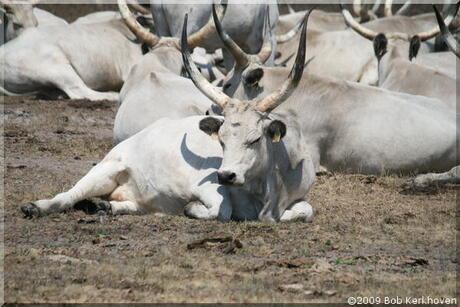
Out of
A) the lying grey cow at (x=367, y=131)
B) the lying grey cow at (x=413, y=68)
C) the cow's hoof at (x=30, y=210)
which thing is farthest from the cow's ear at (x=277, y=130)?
the lying grey cow at (x=413, y=68)

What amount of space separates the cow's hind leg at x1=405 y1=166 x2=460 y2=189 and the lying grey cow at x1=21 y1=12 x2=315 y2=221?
5.44 feet

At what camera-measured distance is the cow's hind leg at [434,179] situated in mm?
10242

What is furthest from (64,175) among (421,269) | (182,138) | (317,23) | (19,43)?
(317,23)

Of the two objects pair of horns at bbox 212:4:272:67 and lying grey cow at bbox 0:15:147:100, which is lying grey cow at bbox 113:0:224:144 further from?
lying grey cow at bbox 0:15:147:100

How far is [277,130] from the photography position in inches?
326

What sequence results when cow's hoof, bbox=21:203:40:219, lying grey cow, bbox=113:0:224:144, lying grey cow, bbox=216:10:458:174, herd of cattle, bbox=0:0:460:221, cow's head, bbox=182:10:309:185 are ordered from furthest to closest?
lying grey cow, bbox=216:10:458:174, lying grey cow, bbox=113:0:224:144, herd of cattle, bbox=0:0:460:221, cow's hoof, bbox=21:203:40:219, cow's head, bbox=182:10:309:185

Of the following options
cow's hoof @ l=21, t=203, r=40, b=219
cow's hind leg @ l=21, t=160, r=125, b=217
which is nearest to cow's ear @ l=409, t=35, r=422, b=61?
cow's hind leg @ l=21, t=160, r=125, b=217

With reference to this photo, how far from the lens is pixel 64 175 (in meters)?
10.1

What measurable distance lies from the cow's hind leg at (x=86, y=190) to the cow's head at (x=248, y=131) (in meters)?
0.89

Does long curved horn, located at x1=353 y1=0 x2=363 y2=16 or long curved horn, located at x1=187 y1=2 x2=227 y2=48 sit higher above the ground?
long curved horn, located at x1=187 y1=2 x2=227 y2=48

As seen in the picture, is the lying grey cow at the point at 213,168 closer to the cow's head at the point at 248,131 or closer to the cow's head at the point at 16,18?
the cow's head at the point at 248,131

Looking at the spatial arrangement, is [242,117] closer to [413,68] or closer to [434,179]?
[434,179]

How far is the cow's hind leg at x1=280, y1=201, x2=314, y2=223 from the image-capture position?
855 centimetres

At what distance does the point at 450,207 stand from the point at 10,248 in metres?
3.84
